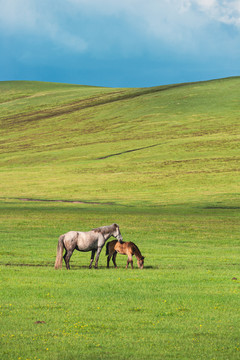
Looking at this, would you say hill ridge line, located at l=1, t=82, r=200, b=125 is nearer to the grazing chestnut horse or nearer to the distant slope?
the distant slope

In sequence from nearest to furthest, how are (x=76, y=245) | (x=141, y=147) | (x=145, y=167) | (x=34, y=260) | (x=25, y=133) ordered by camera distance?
(x=76, y=245) < (x=34, y=260) < (x=145, y=167) < (x=141, y=147) < (x=25, y=133)

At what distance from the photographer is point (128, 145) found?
11644 cm

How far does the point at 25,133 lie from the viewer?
149 metres

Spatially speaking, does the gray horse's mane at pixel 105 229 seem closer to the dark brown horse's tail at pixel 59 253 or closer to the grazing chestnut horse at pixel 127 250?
the grazing chestnut horse at pixel 127 250

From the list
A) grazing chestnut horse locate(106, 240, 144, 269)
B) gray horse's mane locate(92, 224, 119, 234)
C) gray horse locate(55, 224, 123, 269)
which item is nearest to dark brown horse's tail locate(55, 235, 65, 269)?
gray horse locate(55, 224, 123, 269)

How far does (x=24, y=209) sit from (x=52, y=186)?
83.8 feet

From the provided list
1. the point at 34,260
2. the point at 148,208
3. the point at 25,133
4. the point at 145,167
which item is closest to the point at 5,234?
the point at 34,260

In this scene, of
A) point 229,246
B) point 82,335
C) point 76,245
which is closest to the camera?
point 82,335

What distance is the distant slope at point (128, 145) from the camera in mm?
A: 79062

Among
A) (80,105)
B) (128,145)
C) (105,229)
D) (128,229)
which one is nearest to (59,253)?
(105,229)

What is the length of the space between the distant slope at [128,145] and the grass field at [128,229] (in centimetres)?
43

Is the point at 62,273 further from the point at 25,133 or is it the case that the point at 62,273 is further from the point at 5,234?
the point at 25,133

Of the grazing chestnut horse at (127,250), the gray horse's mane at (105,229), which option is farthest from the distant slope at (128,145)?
the gray horse's mane at (105,229)

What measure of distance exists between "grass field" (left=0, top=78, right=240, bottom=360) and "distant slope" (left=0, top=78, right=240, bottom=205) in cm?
43
